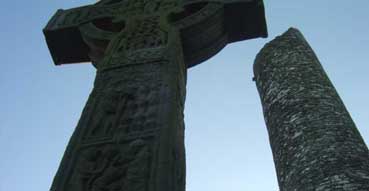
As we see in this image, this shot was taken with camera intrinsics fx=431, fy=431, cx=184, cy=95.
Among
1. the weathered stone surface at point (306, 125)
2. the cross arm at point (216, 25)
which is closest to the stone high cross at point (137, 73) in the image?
the cross arm at point (216, 25)

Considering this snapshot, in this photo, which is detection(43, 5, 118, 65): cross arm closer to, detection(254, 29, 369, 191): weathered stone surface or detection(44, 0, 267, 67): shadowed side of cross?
detection(44, 0, 267, 67): shadowed side of cross

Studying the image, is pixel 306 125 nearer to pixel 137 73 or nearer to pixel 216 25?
pixel 216 25

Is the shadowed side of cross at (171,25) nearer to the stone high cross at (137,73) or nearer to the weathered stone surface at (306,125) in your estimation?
the stone high cross at (137,73)

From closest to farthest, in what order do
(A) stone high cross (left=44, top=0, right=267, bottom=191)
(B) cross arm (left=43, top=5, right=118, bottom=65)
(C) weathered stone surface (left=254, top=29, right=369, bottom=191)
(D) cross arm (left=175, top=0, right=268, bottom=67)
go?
(A) stone high cross (left=44, top=0, right=267, bottom=191)
(D) cross arm (left=175, top=0, right=268, bottom=67)
(B) cross arm (left=43, top=5, right=118, bottom=65)
(C) weathered stone surface (left=254, top=29, right=369, bottom=191)

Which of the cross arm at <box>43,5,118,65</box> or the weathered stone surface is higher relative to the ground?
the weathered stone surface

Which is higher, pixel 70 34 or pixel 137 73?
pixel 70 34

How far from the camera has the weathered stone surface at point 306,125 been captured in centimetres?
969

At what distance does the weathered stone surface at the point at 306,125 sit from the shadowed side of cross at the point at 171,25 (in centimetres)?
661

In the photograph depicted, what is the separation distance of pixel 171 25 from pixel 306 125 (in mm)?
8634

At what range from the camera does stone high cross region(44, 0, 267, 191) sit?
2.20 meters

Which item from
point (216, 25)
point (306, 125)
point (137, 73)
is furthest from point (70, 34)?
point (306, 125)

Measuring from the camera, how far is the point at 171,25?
3.42 metres

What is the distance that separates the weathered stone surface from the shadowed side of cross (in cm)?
661

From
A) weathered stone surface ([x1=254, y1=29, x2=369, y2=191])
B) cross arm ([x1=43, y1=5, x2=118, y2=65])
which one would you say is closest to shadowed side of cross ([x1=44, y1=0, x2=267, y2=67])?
cross arm ([x1=43, y1=5, x2=118, y2=65])
